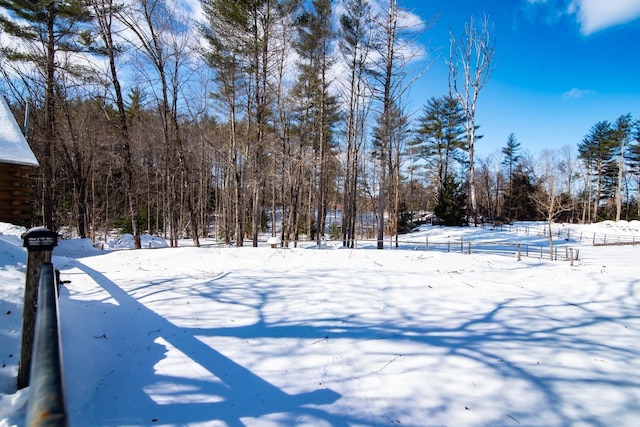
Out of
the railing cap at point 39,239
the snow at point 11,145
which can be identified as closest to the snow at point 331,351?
the railing cap at point 39,239

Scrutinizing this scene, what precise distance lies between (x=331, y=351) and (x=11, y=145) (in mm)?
8621

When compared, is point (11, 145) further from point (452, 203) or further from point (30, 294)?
point (452, 203)

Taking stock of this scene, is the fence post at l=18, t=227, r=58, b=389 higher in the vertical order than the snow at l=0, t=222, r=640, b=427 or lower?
higher

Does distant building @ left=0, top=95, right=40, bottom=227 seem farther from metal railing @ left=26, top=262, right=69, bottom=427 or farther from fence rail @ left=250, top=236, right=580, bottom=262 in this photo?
fence rail @ left=250, top=236, right=580, bottom=262

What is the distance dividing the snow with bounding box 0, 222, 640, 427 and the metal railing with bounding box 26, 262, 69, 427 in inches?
64.0

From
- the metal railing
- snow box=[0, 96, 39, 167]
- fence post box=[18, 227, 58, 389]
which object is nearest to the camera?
the metal railing

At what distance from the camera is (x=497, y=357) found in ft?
11.0

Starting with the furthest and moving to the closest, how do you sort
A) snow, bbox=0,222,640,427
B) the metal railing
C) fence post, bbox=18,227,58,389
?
1. snow, bbox=0,222,640,427
2. fence post, bbox=18,227,58,389
3. the metal railing

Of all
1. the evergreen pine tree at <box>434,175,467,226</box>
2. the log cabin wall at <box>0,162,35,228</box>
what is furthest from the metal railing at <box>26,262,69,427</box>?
the evergreen pine tree at <box>434,175,467,226</box>

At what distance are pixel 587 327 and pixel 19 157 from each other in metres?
11.2

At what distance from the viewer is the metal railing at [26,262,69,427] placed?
24.8 inches

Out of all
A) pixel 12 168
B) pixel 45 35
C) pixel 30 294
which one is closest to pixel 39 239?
pixel 30 294

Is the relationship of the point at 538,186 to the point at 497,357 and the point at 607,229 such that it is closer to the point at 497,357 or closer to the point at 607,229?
the point at 607,229

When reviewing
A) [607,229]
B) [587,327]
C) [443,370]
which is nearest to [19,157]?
[443,370]
